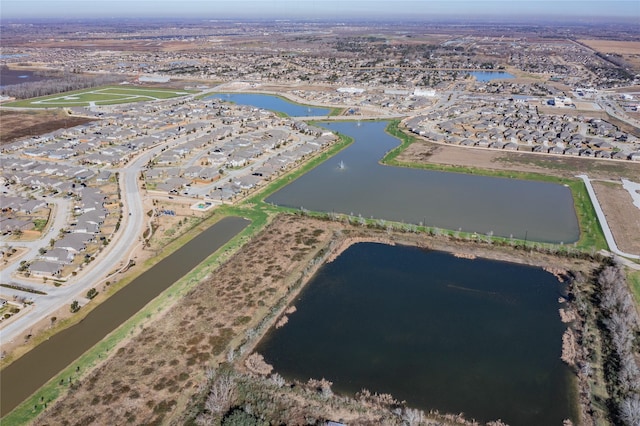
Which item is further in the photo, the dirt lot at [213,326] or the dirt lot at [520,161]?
the dirt lot at [520,161]

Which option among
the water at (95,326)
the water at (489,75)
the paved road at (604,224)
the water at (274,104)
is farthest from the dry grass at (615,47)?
the water at (95,326)

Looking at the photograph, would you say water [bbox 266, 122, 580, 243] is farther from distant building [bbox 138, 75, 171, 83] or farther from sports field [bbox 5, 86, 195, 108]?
distant building [bbox 138, 75, 171, 83]

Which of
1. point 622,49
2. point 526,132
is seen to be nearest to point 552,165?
point 526,132

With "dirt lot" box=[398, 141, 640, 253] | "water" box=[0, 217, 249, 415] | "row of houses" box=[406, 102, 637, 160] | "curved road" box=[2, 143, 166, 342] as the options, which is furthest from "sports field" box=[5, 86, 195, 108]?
"water" box=[0, 217, 249, 415]

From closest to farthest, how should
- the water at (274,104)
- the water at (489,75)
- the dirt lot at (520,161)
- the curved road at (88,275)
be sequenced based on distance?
the curved road at (88,275) → the dirt lot at (520,161) → the water at (274,104) → the water at (489,75)

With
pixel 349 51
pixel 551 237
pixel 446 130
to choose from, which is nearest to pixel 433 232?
pixel 551 237

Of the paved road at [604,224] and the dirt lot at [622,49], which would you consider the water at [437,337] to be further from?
the dirt lot at [622,49]
